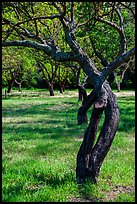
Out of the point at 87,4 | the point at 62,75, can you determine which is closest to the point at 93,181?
the point at 87,4

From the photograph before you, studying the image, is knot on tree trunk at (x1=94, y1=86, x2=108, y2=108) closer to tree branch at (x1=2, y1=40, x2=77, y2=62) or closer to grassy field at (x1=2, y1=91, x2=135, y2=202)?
tree branch at (x1=2, y1=40, x2=77, y2=62)

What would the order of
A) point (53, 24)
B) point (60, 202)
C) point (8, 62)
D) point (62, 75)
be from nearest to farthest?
point (60, 202) < point (53, 24) < point (8, 62) < point (62, 75)

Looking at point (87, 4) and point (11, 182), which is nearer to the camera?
point (11, 182)

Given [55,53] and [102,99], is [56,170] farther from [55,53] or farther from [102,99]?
[55,53]

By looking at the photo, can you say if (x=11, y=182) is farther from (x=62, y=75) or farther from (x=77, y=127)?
(x=62, y=75)

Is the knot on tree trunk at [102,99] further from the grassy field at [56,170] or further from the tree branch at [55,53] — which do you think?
the grassy field at [56,170]

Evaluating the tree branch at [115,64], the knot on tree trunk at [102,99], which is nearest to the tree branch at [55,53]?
the tree branch at [115,64]

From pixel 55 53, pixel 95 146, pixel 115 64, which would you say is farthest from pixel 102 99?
pixel 55 53

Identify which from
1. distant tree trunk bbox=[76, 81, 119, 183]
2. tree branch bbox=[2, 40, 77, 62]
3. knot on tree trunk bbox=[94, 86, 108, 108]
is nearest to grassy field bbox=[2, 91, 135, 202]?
distant tree trunk bbox=[76, 81, 119, 183]

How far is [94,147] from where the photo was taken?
6605 millimetres

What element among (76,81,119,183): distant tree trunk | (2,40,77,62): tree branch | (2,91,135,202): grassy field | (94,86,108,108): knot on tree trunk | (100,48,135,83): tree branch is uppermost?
(2,40,77,62): tree branch

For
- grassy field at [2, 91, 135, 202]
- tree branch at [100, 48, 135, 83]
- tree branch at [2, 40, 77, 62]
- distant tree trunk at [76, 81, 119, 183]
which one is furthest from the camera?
tree branch at [2, 40, 77, 62]

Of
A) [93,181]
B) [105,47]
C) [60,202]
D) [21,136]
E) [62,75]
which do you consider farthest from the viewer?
[62,75]

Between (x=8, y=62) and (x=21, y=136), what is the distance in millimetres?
27148
